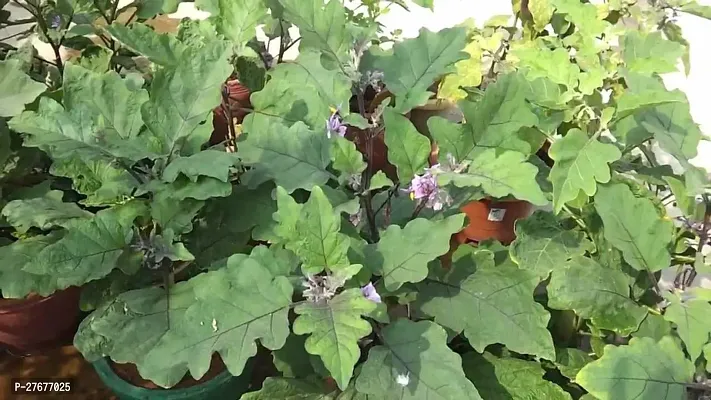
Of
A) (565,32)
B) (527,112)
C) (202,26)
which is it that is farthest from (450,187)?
(565,32)

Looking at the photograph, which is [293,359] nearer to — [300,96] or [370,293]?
[370,293]

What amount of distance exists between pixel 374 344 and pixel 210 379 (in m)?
0.19

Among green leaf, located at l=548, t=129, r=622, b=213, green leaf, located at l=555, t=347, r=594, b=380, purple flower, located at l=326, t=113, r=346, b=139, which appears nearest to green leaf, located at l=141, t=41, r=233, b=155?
purple flower, located at l=326, t=113, r=346, b=139

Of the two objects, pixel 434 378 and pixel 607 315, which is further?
pixel 607 315

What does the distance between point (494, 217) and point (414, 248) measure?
0.41 metres

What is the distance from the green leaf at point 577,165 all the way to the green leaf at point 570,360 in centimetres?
17

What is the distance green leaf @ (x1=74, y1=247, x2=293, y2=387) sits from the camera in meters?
0.58

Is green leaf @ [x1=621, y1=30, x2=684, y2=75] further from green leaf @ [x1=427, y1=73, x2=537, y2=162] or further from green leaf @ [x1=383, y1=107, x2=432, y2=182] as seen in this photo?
green leaf @ [x1=383, y1=107, x2=432, y2=182]

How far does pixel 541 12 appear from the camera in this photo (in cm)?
107

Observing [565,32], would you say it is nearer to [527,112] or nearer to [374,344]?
[527,112]

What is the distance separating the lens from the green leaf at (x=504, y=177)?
0.63 metres

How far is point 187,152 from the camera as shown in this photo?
2.32ft

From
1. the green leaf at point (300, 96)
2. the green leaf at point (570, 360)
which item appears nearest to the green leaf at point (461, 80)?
the green leaf at point (300, 96)

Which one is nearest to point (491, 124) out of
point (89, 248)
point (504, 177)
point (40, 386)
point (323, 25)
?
point (504, 177)
